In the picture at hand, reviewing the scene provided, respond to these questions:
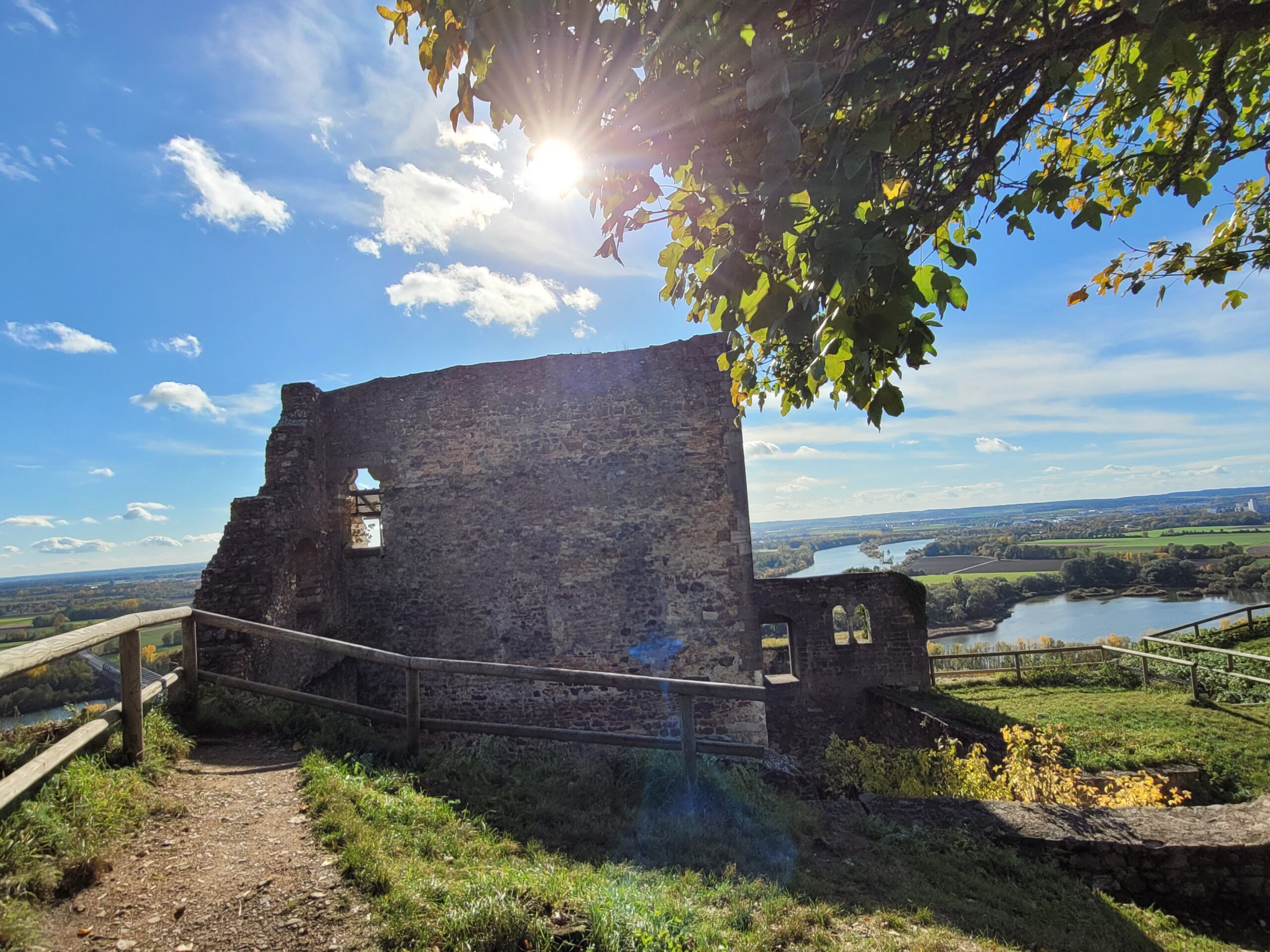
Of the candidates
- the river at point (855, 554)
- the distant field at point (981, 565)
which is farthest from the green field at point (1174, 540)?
the river at point (855, 554)

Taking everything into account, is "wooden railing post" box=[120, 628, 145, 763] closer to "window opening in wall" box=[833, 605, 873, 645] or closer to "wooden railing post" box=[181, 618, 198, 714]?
"wooden railing post" box=[181, 618, 198, 714]

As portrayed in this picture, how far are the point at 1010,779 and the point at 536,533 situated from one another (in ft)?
22.7

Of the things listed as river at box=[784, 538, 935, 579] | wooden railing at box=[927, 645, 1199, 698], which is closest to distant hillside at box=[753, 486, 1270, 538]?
river at box=[784, 538, 935, 579]

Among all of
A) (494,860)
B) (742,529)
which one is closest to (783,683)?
(742,529)

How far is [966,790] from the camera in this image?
278 inches

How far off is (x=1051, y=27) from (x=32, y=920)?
6.05 metres

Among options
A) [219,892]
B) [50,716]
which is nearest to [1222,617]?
[219,892]

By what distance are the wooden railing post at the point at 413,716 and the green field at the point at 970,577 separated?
A: 5153 cm

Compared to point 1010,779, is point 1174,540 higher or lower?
lower

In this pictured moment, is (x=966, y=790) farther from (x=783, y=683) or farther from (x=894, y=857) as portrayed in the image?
(x=783, y=683)

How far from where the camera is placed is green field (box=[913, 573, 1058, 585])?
2019 inches

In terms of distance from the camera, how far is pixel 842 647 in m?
14.7

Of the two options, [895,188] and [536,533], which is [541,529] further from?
[895,188]

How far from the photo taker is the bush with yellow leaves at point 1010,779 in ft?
21.7
